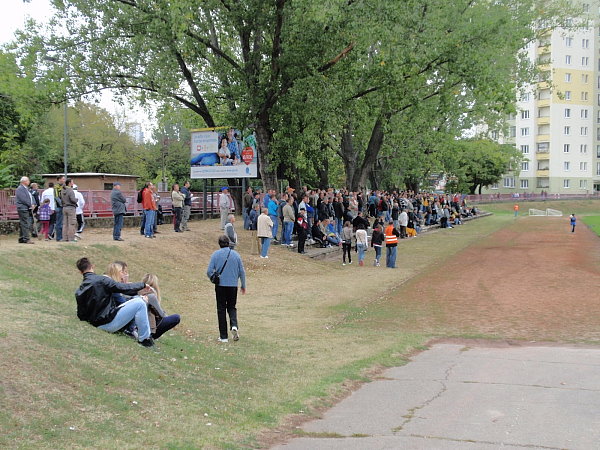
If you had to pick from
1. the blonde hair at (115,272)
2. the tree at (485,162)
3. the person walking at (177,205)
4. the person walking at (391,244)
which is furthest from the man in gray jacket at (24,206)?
the tree at (485,162)

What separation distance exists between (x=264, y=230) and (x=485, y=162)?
225 ft

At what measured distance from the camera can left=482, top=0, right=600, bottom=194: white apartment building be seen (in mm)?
92062

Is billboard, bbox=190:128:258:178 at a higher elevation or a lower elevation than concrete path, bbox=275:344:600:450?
higher

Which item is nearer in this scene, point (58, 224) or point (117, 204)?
point (58, 224)

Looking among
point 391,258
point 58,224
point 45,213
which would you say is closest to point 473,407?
point 58,224

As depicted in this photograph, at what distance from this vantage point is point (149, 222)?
20766 millimetres

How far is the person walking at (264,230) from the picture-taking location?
2133cm

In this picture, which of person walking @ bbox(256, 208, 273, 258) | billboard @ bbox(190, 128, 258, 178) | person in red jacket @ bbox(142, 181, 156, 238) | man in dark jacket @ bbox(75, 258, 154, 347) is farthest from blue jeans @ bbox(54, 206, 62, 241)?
billboard @ bbox(190, 128, 258, 178)

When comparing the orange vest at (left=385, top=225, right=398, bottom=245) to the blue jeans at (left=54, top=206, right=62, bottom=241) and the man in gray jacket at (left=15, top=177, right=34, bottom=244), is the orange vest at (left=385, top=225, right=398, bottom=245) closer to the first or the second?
the blue jeans at (left=54, top=206, right=62, bottom=241)

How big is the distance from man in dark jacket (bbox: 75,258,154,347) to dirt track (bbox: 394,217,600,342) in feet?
20.4

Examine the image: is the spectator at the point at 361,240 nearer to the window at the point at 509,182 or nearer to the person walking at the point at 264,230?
the person walking at the point at 264,230

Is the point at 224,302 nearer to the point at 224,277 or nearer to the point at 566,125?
the point at 224,277

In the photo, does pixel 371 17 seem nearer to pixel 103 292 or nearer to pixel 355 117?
pixel 355 117

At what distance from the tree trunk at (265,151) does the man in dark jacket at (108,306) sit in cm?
1751
